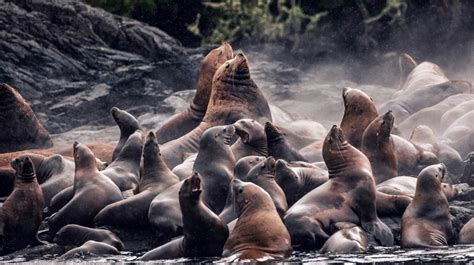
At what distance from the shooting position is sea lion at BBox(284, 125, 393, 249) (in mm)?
10672

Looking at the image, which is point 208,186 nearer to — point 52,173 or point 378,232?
point 378,232

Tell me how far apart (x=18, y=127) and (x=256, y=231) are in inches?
299

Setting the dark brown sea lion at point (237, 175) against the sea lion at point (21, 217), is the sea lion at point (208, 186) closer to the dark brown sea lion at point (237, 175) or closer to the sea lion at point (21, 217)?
the dark brown sea lion at point (237, 175)

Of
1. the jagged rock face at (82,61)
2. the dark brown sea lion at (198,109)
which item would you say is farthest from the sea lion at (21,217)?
the jagged rock face at (82,61)

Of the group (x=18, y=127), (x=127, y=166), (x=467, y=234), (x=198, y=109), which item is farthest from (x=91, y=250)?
(x=18, y=127)

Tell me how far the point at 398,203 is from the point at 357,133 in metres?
2.57

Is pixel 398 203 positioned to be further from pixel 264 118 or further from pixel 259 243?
pixel 264 118

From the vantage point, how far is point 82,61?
22719 mm

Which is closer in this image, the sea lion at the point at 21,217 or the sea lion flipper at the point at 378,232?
the sea lion flipper at the point at 378,232

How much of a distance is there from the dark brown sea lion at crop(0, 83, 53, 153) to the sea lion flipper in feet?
23.9

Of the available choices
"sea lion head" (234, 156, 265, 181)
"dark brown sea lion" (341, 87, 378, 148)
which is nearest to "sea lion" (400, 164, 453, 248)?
"sea lion head" (234, 156, 265, 181)

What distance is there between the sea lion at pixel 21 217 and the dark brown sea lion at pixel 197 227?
2.25m

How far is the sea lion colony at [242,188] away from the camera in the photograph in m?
10.5

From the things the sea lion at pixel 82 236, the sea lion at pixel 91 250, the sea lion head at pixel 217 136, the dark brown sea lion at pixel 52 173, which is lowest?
the dark brown sea lion at pixel 52 173
